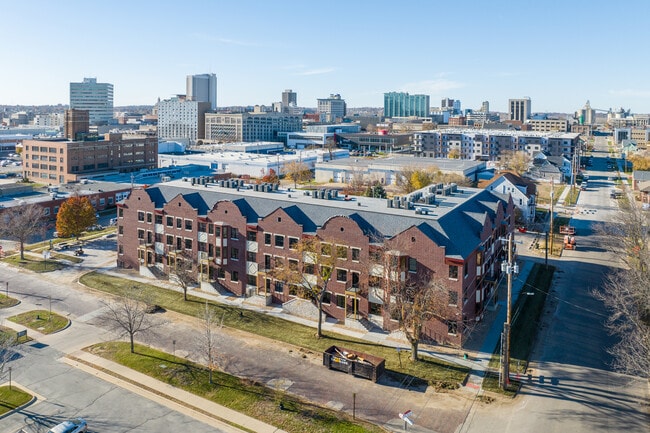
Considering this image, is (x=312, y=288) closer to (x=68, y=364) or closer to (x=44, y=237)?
(x=68, y=364)

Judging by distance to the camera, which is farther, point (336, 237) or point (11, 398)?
point (336, 237)

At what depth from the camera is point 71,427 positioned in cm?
3189

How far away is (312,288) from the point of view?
165ft

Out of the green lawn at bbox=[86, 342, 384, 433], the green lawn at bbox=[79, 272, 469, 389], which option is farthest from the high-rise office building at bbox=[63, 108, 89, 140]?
the green lawn at bbox=[86, 342, 384, 433]

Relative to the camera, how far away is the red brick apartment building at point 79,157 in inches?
4916

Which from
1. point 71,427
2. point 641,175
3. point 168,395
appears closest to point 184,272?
point 168,395

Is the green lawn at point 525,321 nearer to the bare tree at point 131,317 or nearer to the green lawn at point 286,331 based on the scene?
the green lawn at point 286,331

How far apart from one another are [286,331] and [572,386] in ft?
77.8

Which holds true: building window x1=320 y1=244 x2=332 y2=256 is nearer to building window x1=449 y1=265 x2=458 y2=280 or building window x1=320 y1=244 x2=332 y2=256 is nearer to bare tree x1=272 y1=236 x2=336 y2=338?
bare tree x1=272 y1=236 x2=336 y2=338

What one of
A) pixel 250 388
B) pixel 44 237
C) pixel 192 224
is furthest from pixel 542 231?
pixel 44 237

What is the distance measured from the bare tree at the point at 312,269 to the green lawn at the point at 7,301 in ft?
90.0

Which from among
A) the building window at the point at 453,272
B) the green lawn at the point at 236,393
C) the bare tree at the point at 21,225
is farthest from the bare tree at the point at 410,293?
the bare tree at the point at 21,225

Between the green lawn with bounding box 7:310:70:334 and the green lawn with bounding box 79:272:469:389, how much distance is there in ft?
25.3

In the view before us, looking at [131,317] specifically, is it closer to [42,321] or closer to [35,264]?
[42,321]
